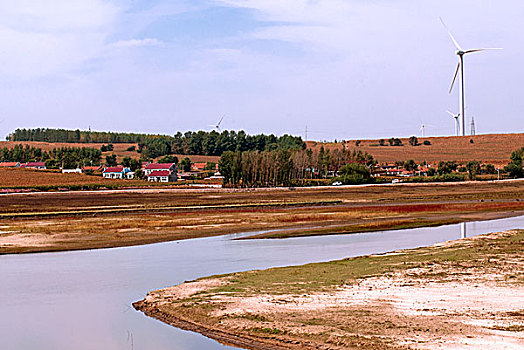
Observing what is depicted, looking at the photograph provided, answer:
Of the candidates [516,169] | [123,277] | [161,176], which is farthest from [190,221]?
[516,169]

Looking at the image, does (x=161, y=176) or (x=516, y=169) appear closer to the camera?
(x=516, y=169)

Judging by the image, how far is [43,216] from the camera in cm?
6475

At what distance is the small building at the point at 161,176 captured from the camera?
187125mm

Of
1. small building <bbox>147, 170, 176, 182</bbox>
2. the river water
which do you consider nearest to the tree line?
small building <bbox>147, 170, 176, 182</bbox>

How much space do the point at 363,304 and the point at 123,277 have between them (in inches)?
528

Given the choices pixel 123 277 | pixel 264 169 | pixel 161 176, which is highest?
pixel 264 169

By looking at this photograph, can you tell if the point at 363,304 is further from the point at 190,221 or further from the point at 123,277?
the point at 190,221

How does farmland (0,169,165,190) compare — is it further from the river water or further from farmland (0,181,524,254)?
the river water

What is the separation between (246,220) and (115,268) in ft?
89.2

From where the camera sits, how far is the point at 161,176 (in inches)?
7407

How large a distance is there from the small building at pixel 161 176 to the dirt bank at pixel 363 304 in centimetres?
15891

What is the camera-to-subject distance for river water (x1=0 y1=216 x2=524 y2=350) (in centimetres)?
1975

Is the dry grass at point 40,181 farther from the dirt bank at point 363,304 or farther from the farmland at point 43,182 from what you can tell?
the dirt bank at point 363,304

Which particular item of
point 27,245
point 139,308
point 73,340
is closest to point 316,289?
point 139,308
